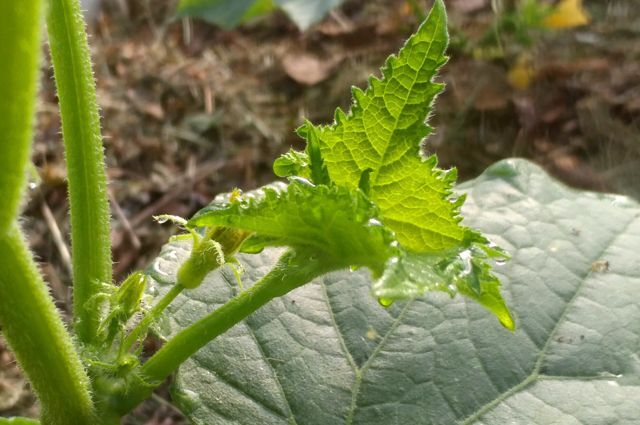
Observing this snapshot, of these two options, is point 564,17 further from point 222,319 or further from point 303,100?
point 222,319

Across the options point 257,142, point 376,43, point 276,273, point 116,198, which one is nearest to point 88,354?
point 276,273

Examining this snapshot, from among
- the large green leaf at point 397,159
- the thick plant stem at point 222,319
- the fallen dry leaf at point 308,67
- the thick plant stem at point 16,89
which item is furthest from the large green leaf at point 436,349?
the fallen dry leaf at point 308,67

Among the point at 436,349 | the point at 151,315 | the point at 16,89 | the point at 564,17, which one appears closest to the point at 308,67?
the point at 564,17

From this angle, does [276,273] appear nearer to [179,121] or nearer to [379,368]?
[379,368]

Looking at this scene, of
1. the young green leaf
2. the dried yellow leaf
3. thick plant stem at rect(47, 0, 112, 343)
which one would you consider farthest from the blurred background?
the young green leaf

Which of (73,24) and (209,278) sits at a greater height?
(73,24)
